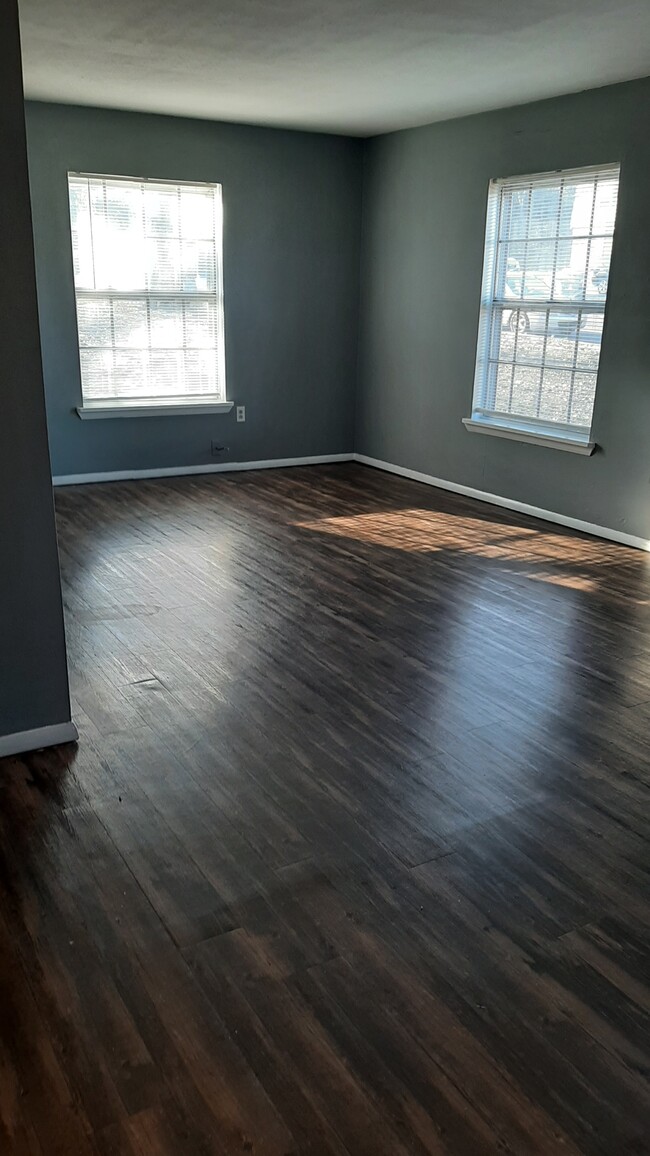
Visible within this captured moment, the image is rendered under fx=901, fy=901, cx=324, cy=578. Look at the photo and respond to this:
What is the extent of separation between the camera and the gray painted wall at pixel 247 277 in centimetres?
595

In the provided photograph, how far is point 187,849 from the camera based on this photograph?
89.7 inches

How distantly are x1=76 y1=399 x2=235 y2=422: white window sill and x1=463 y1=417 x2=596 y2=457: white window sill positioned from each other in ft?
6.22

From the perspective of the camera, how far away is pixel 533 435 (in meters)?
5.70

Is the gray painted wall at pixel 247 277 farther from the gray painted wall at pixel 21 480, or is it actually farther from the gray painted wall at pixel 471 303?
the gray painted wall at pixel 21 480

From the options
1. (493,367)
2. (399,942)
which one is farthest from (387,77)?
(399,942)

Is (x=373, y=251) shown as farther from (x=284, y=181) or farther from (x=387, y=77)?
→ (x=387, y=77)

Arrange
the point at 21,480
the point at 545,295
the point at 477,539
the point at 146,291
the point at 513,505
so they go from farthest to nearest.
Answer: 1. the point at 146,291
2. the point at 513,505
3. the point at 545,295
4. the point at 477,539
5. the point at 21,480

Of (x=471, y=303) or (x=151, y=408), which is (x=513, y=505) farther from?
(x=151, y=408)

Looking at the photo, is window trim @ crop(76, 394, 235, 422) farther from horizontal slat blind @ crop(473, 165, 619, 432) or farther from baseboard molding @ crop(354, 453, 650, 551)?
horizontal slat blind @ crop(473, 165, 619, 432)

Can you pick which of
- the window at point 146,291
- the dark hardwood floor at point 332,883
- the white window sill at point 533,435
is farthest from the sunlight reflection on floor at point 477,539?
the window at point 146,291

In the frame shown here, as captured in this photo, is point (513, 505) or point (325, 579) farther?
point (513, 505)

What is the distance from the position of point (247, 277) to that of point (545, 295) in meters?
2.33

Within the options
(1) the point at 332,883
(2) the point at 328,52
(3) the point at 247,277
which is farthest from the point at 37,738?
(3) the point at 247,277

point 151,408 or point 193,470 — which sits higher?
point 151,408
